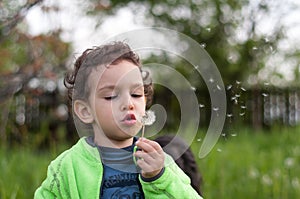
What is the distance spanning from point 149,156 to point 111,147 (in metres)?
0.16

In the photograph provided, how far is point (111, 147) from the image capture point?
1775 millimetres

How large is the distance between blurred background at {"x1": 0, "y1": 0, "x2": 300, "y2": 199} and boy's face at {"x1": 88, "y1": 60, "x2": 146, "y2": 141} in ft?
0.86

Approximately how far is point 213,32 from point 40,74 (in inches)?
208

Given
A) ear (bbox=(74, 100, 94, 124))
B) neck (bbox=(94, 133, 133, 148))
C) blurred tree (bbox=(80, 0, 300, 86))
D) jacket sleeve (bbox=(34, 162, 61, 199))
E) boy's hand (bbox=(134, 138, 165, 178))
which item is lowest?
jacket sleeve (bbox=(34, 162, 61, 199))

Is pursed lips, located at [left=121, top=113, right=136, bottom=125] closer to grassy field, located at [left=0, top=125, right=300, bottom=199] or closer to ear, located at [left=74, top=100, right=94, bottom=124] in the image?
ear, located at [left=74, top=100, right=94, bottom=124]

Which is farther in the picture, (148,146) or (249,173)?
(249,173)

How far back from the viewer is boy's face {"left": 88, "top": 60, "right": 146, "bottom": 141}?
1.68 metres

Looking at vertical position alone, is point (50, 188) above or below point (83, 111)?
below

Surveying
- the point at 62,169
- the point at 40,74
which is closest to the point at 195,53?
the point at 62,169

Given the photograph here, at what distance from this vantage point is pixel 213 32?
1037 centimetres

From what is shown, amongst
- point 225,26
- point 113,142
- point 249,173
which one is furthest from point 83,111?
point 225,26

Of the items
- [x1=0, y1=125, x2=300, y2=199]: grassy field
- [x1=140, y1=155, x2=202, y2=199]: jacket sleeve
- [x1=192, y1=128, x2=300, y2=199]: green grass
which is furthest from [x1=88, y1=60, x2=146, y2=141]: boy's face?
[x1=192, y1=128, x2=300, y2=199]: green grass

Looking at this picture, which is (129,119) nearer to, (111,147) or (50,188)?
(111,147)

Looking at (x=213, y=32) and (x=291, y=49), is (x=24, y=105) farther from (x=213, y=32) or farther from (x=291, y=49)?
(x=291, y=49)
